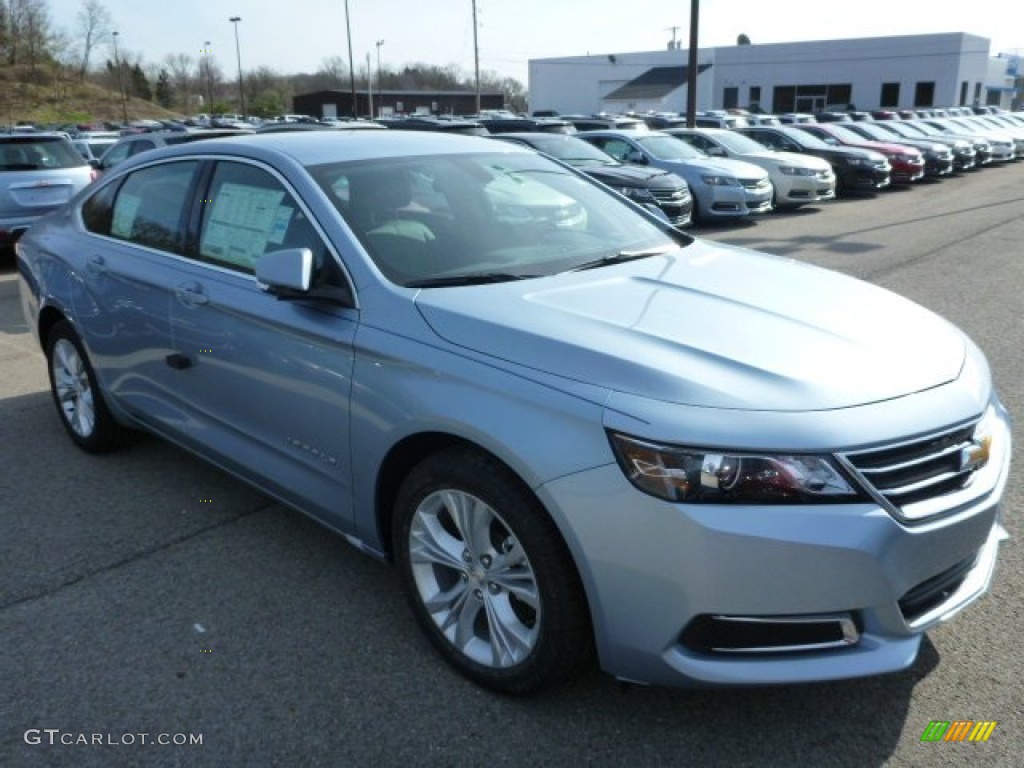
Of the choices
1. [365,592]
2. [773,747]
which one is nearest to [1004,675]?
[773,747]

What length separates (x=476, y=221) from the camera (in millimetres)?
3502

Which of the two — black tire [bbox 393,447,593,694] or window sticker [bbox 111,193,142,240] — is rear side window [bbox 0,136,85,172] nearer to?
window sticker [bbox 111,193,142,240]

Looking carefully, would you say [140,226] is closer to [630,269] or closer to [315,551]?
[315,551]

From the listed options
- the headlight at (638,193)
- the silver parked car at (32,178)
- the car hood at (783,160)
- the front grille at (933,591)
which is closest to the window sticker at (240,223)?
the front grille at (933,591)

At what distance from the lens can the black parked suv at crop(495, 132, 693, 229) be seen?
13.5 meters

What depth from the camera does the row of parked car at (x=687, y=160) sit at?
11148 millimetres

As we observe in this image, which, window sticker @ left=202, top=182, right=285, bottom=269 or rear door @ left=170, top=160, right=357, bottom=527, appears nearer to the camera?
rear door @ left=170, top=160, right=357, bottom=527

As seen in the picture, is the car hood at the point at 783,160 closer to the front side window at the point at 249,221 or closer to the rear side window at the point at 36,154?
the rear side window at the point at 36,154

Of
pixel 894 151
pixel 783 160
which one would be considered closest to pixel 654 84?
pixel 894 151

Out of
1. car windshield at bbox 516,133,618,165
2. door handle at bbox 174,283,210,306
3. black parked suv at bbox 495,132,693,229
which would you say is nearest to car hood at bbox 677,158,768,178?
black parked suv at bbox 495,132,693,229

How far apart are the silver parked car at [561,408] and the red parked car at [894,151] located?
62.2ft

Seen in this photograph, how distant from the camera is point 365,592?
340 centimetres

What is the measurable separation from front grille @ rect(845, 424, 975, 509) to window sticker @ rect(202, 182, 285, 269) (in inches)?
92.1

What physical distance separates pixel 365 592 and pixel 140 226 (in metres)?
2.17
